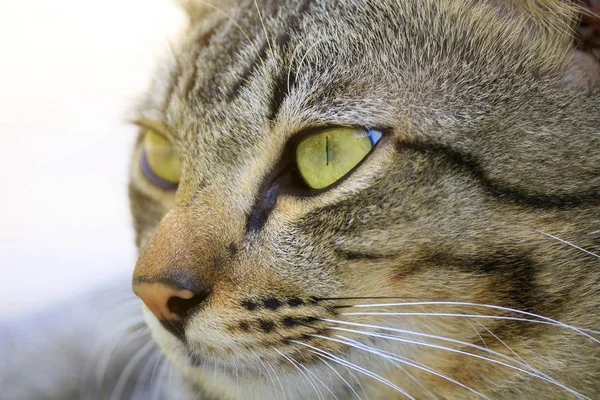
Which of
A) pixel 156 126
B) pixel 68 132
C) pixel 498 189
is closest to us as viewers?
pixel 498 189

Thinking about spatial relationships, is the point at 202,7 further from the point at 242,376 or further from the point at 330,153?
the point at 242,376

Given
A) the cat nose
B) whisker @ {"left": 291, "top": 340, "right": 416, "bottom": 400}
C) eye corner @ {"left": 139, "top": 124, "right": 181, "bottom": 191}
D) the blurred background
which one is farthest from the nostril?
the blurred background

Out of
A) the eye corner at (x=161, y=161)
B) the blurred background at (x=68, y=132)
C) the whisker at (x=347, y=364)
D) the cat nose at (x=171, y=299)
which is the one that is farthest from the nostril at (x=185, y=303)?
the blurred background at (x=68, y=132)

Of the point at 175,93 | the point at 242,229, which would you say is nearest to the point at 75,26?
the point at 175,93

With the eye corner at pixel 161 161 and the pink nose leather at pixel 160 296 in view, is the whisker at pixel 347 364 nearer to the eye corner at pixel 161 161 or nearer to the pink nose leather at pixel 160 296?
the pink nose leather at pixel 160 296

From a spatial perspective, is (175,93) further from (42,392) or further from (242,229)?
(42,392)

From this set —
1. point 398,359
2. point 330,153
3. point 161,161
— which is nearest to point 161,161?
point 161,161

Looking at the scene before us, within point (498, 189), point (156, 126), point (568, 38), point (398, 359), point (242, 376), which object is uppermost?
point (568, 38)
